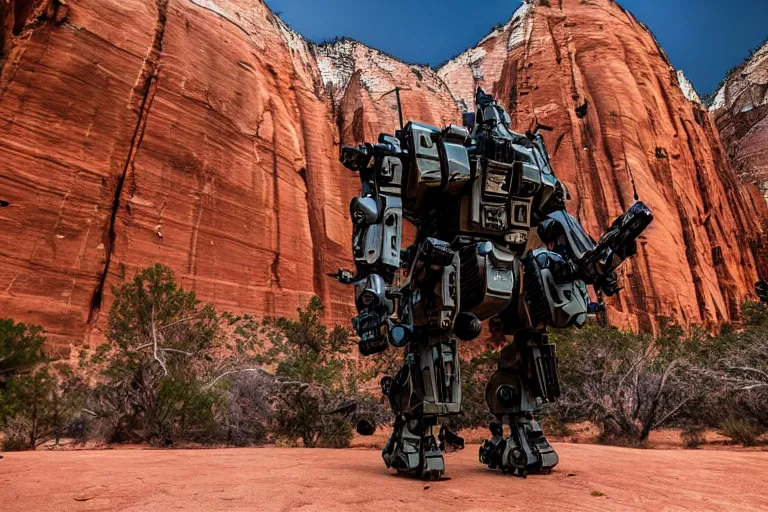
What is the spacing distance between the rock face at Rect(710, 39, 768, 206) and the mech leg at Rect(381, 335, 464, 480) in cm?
5802

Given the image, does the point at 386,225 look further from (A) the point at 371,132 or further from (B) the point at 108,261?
(A) the point at 371,132

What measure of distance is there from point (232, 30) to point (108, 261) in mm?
14869

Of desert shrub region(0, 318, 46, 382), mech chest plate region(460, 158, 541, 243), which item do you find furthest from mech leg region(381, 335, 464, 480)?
desert shrub region(0, 318, 46, 382)

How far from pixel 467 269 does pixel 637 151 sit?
35872mm

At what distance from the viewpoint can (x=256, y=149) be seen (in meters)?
27.2

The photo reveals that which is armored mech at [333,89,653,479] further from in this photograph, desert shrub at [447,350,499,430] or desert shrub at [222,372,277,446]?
desert shrub at [447,350,499,430]

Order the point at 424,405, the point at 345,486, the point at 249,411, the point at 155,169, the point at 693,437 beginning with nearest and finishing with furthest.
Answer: the point at 345,486 < the point at 424,405 < the point at 693,437 < the point at 249,411 < the point at 155,169

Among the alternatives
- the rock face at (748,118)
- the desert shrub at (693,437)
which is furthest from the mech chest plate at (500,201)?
the rock face at (748,118)

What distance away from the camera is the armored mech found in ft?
13.9

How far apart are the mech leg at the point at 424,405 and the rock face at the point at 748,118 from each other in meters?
58.0

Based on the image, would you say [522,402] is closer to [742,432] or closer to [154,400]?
[742,432]

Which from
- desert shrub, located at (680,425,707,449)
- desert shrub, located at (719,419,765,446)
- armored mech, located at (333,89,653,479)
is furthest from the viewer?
desert shrub, located at (680,425,707,449)

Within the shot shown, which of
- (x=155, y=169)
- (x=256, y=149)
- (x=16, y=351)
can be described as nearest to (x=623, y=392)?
(x=16, y=351)

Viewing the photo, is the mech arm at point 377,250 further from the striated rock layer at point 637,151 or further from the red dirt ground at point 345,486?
the striated rock layer at point 637,151
